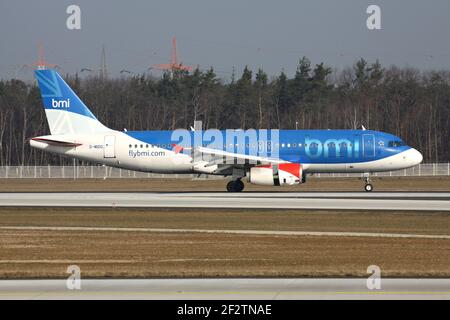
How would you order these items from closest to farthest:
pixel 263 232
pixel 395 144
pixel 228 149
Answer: pixel 263 232 < pixel 228 149 < pixel 395 144

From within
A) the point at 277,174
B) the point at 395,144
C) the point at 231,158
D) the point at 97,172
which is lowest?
the point at 97,172

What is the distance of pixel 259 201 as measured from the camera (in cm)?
4122

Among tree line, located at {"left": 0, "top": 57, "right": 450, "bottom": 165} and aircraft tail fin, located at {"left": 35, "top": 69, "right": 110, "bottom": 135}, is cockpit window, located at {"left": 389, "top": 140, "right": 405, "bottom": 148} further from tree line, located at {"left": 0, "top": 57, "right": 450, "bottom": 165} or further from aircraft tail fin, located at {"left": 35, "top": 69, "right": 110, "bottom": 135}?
tree line, located at {"left": 0, "top": 57, "right": 450, "bottom": 165}

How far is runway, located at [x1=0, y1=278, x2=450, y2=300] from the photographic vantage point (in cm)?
1591

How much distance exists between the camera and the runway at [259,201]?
37875mm

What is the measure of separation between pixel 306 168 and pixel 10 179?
37.9 metres

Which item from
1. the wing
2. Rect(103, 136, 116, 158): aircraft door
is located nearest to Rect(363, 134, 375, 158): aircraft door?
the wing

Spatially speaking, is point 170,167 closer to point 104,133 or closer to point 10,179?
point 104,133

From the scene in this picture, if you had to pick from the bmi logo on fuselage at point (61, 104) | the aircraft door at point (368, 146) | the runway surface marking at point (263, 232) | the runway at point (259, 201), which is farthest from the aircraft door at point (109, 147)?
the runway surface marking at point (263, 232)

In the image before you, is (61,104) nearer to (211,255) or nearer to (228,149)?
(228,149)

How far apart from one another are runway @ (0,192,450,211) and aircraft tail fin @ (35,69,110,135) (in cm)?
613

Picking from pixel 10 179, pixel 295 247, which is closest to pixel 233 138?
pixel 295 247

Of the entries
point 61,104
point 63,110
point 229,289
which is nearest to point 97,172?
point 61,104

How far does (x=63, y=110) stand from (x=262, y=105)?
65.9m
